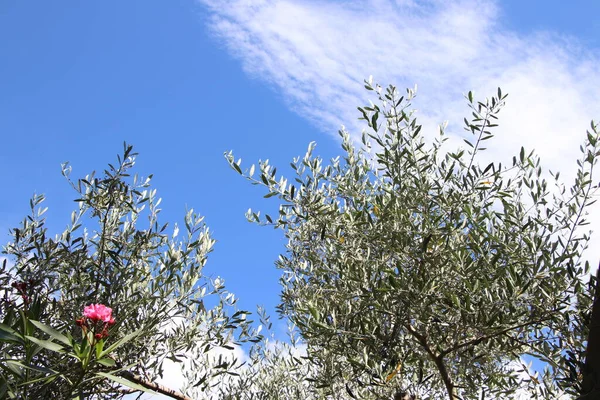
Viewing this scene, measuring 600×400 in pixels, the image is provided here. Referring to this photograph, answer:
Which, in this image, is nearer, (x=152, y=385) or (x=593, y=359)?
(x=593, y=359)

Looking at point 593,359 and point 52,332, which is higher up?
point 593,359

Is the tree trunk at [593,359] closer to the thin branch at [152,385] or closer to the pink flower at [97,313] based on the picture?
the pink flower at [97,313]

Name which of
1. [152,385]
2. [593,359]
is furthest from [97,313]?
[593,359]

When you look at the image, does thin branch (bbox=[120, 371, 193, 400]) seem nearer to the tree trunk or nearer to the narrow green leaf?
the narrow green leaf

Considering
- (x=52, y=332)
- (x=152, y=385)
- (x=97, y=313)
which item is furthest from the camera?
(x=152, y=385)

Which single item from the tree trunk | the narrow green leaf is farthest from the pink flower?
the tree trunk

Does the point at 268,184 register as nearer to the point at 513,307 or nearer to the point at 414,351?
the point at 414,351

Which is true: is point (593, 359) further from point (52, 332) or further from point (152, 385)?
point (152, 385)

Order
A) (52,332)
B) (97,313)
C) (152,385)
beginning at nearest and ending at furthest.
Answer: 1. (52,332)
2. (97,313)
3. (152,385)

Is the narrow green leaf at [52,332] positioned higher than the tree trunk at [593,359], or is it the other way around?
the tree trunk at [593,359]

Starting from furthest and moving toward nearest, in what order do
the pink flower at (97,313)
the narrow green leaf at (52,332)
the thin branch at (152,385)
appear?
the thin branch at (152,385) → the pink flower at (97,313) → the narrow green leaf at (52,332)

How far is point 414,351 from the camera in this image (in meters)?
5.54

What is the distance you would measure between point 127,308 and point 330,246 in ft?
8.19

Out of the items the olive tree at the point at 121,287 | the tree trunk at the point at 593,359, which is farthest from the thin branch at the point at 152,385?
the tree trunk at the point at 593,359
